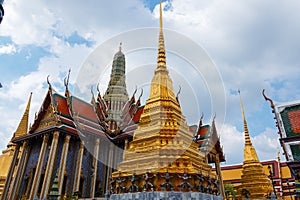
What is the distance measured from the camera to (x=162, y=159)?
11.6 meters

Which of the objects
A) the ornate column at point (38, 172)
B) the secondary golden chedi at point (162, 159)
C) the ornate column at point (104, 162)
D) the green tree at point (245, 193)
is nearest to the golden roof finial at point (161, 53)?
the secondary golden chedi at point (162, 159)

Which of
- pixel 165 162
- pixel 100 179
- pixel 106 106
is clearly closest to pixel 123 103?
pixel 106 106

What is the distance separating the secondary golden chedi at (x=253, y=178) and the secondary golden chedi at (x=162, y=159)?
917 centimetres

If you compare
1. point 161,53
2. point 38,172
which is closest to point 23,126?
point 38,172

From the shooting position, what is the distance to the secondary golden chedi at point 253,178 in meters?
19.9

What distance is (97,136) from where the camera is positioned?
65.4 feet

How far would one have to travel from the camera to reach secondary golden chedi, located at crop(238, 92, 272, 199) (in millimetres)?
19891

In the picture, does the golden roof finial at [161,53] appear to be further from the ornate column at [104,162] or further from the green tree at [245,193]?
the green tree at [245,193]

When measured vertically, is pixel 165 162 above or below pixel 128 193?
above

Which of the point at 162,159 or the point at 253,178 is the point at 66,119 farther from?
the point at 253,178

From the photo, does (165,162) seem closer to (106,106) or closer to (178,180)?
(178,180)

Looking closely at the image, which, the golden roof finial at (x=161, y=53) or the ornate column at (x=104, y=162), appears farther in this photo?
the ornate column at (x=104, y=162)

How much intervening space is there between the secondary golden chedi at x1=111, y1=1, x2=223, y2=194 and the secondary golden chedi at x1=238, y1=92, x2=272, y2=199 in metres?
9.17

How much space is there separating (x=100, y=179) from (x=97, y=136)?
11.4ft
